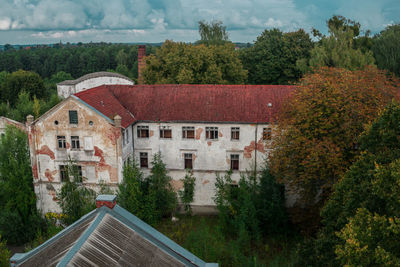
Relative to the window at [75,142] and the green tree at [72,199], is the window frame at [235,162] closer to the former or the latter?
the green tree at [72,199]

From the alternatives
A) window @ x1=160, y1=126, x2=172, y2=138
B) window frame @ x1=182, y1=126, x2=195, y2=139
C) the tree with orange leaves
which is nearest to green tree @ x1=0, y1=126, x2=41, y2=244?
window @ x1=160, y1=126, x2=172, y2=138

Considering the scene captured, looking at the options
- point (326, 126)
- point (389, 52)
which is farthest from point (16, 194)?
point (389, 52)

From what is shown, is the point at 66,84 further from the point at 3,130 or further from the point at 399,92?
the point at 399,92

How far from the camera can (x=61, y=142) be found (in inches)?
1133

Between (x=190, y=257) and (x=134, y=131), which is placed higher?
(x=134, y=131)

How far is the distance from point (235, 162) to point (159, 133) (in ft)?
23.9

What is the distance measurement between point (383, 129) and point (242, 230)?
13.0 meters

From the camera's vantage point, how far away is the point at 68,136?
93.5 ft

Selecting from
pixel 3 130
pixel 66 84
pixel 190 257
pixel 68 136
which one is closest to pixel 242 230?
pixel 190 257

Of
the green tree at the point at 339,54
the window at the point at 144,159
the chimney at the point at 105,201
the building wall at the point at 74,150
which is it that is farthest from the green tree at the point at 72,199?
the green tree at the point at 339,54

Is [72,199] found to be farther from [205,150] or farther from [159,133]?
[205,150]

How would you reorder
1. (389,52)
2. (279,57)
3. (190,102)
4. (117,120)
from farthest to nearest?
(279,57)
(389,52)
(190,102)
(117,120)

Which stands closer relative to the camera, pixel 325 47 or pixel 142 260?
pixel 142 260

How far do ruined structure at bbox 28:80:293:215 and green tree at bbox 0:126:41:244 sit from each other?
1.34 metres
